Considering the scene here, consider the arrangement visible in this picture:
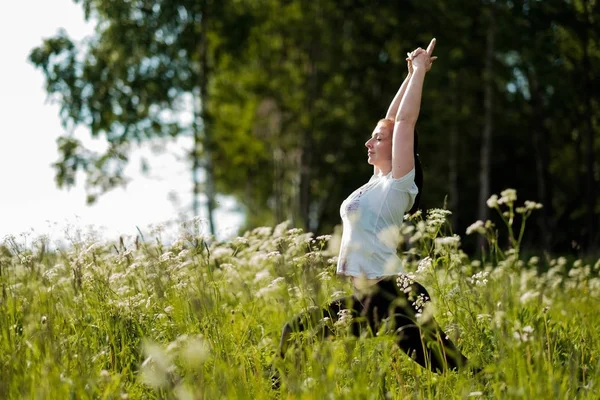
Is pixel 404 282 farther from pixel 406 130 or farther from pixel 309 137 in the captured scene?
pixel 309 137

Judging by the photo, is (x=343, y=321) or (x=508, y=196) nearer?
(x=343, y=321)

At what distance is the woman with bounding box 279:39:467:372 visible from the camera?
4875mm

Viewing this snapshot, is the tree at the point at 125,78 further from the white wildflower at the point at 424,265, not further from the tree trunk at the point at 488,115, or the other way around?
the white wildflower at the point at 424,265

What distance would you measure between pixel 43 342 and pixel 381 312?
1994 millimetres

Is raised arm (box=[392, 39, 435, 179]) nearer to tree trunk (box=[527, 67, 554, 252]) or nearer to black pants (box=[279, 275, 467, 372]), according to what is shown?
black pants (box=[279, 275, 467, 372])

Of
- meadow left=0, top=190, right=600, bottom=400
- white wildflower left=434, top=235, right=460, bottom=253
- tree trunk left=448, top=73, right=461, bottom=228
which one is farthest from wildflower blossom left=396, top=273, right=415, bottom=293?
tree trunk left=448, top=73, right=461, bottom=228

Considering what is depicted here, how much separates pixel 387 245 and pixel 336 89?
870 inches

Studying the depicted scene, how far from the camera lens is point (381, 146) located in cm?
541

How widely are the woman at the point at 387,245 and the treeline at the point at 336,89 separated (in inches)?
388

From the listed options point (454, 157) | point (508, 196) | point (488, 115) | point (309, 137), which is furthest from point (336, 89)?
point (508, 196)

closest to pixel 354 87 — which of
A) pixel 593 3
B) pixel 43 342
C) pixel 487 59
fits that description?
pixel 487 59

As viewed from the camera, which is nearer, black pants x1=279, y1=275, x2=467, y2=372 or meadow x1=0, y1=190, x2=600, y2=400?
meadow x1=0, y1=190, x2=600, y2=400

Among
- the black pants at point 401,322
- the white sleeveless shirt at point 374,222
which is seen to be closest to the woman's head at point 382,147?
the white sleeveless shirt at point 374,222

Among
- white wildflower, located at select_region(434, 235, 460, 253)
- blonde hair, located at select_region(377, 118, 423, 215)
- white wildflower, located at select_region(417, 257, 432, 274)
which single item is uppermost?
blonde hair, located at select_region(377, 118, 423, 215)
